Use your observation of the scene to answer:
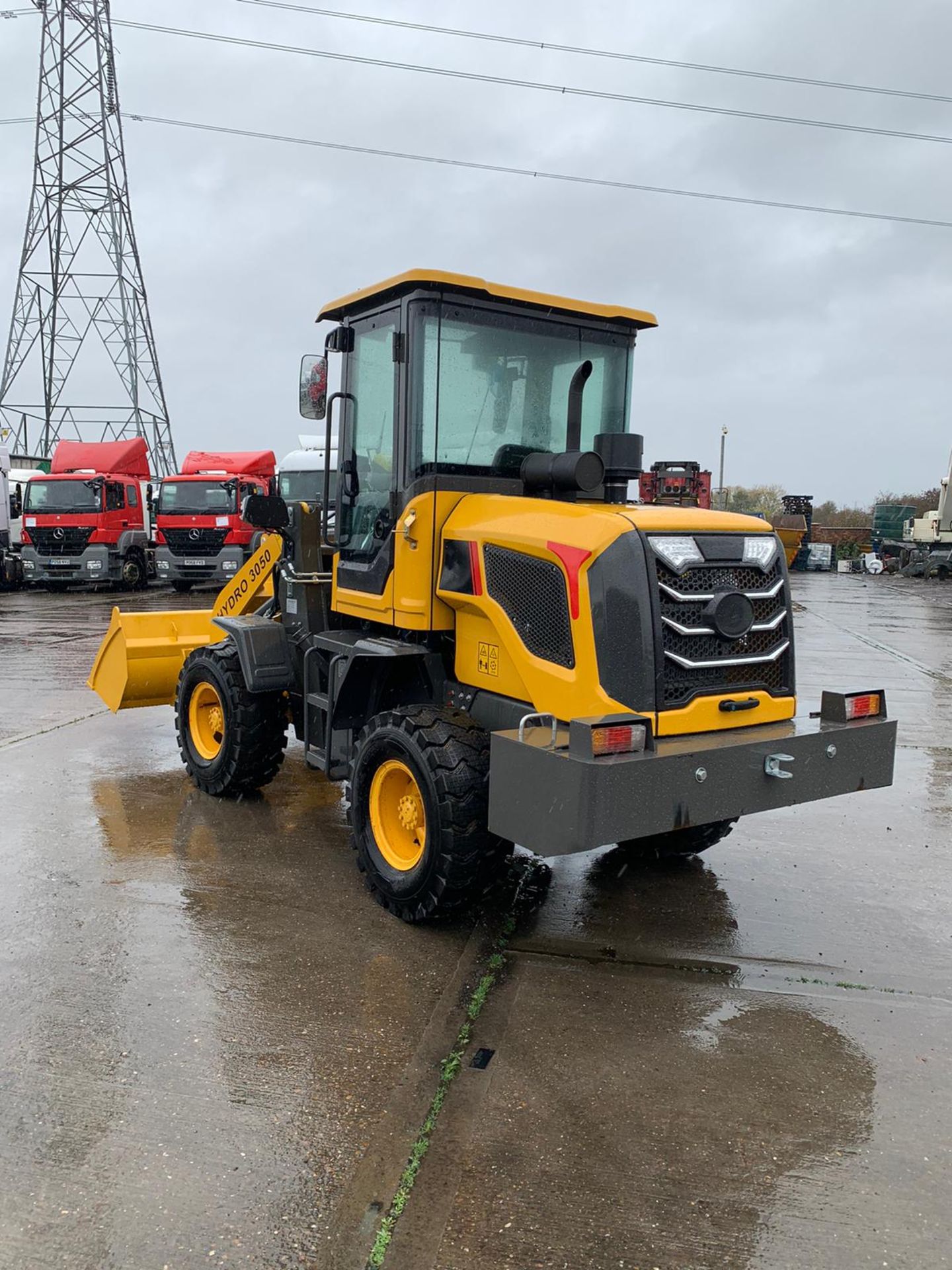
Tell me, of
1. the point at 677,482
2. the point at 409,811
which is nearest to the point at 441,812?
the point at 409,811

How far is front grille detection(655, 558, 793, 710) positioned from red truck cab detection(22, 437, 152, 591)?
20067 millimetres

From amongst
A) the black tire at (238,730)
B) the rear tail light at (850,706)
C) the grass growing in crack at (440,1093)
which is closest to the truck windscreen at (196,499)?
the black tire at (238,730)

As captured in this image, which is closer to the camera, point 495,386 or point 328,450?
point 495,386

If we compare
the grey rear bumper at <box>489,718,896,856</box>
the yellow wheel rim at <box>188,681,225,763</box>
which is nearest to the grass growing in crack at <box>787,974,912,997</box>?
the grey rear bumper at <box>489,718,896,856</box>

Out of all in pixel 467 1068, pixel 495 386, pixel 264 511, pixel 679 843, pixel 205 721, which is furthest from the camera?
pixel 205 721

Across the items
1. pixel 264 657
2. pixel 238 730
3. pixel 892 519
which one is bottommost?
pixel 238 730

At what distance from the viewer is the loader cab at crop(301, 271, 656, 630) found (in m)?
4.65

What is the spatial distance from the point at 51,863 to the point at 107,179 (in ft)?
115

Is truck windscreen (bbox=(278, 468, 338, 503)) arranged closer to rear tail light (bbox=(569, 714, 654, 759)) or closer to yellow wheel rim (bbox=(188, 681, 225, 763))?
yellow wheel rim (bbox=(188, 681, 225, 763))

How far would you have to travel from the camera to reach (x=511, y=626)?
428cm

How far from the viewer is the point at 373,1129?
9.79 ft

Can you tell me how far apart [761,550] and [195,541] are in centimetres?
1926

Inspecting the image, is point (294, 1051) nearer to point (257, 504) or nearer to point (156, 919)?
point (156, 919)

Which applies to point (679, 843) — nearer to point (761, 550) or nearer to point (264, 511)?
point (761, 550)
